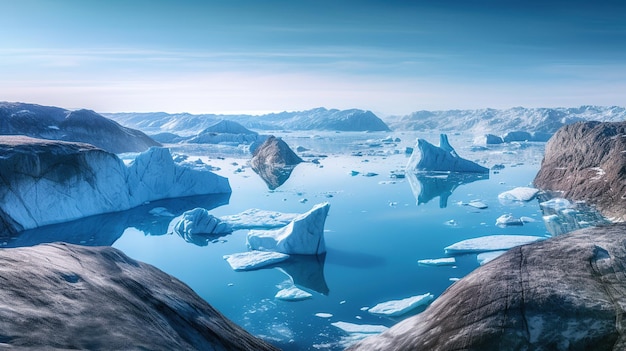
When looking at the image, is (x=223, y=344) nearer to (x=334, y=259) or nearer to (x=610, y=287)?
(x=610, y=287)

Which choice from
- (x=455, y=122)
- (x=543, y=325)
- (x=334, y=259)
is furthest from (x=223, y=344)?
(x=455, y=122)

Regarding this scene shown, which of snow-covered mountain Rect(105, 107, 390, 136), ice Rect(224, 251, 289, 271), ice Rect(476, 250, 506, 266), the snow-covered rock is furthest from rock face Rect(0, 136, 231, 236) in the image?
snow-covered mountain Rect(105, 107, 390, 136)

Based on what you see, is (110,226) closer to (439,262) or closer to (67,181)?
(67,181)

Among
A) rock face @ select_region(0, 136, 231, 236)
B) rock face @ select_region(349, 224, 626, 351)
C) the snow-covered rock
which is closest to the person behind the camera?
rock face @ select_region(349, 224, 626, 351)

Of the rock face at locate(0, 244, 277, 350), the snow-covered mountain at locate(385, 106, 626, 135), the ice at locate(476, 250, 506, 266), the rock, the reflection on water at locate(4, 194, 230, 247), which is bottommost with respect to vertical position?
the reflection on water at locate(4, 194, 230, 247)

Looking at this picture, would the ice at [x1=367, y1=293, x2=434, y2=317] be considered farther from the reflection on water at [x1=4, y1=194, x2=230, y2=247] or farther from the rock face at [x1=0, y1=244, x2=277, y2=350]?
the reflection on water at [x1=4, y1=194, x2=230, y2=247]

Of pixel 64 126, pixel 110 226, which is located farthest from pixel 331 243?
pixel 64 126
